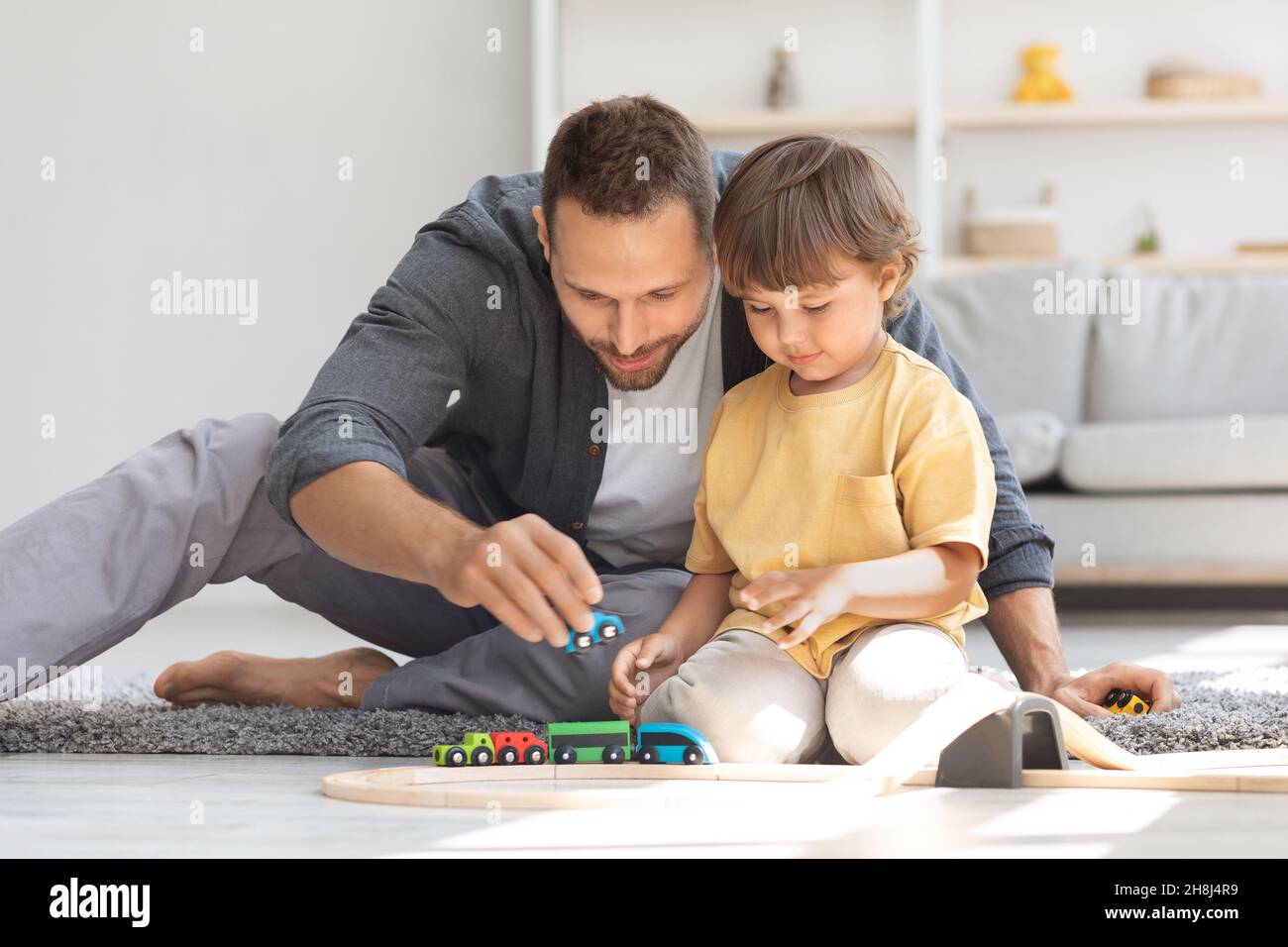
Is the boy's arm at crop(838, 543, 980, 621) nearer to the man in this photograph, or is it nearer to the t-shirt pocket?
the t-shirt pocket

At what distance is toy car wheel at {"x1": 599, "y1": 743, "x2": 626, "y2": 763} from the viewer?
136 centimetres

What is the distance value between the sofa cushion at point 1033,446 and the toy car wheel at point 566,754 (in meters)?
2.30

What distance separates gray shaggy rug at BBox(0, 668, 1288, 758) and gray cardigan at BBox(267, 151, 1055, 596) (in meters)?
0.23

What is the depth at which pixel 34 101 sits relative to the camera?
15.8 feet

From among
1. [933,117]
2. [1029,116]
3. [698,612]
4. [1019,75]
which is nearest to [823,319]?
[698,612]

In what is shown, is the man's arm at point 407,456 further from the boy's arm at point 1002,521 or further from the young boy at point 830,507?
the boy's arm at point 1002,521

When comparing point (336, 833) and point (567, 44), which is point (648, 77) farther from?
point (336, 833)

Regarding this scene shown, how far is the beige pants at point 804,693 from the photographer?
1326mm

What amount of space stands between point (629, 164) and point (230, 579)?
719 millimetres

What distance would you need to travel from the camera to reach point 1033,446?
11.5ft

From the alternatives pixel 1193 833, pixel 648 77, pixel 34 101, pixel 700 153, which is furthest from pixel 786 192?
pixel 34 101
